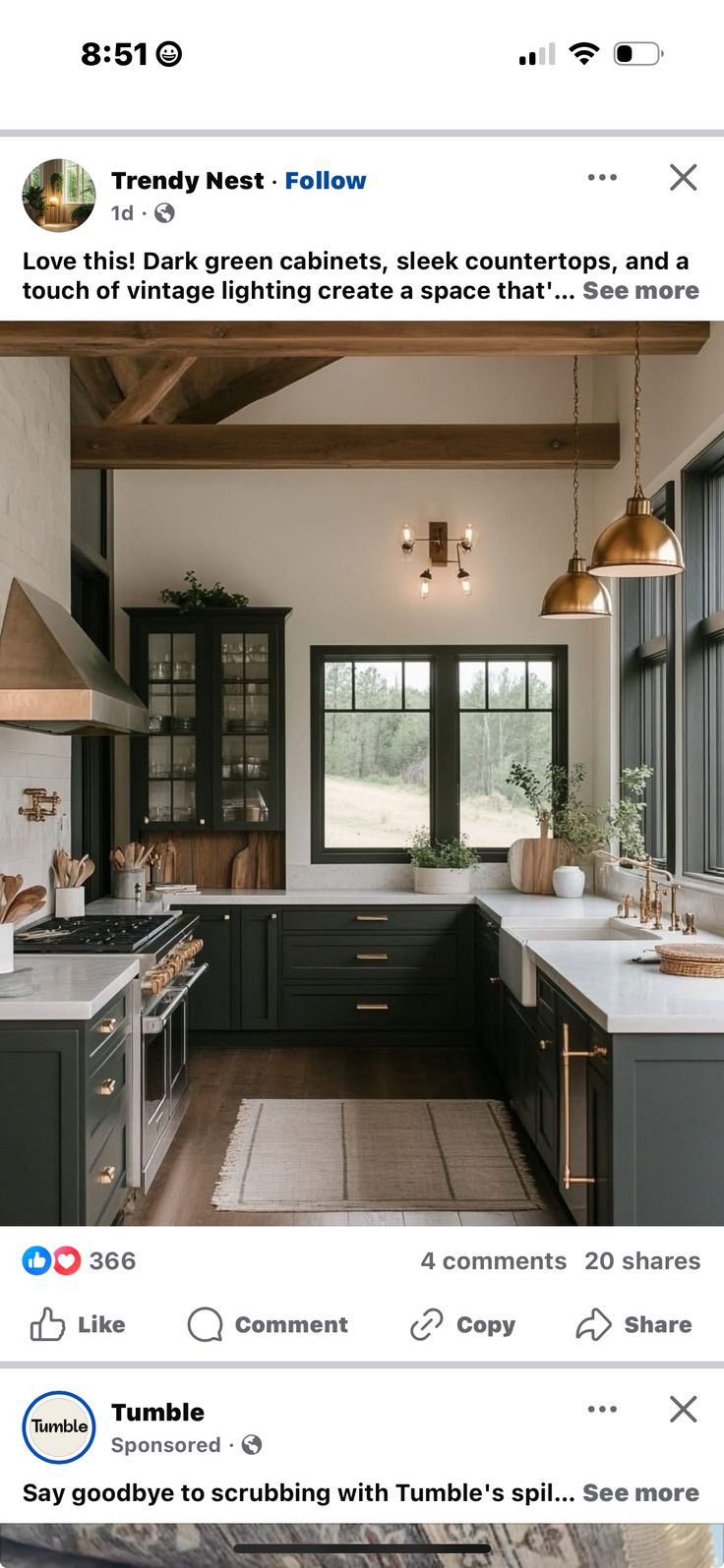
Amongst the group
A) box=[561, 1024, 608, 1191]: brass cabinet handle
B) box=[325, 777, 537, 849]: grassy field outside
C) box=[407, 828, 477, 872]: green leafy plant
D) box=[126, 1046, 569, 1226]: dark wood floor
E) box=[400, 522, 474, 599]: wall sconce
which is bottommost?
box=[126, 1046, 569, 1226]: dark wood floor

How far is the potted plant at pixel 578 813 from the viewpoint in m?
4.82

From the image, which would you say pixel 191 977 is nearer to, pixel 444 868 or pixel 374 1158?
pixel 374 1158

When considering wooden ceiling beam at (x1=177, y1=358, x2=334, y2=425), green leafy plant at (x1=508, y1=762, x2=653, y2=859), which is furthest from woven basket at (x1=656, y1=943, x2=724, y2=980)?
wooden ceiling beam at (x1=177, y1=358, x2=334, y2=425)

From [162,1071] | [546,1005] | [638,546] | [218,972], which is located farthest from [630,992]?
[218,972]

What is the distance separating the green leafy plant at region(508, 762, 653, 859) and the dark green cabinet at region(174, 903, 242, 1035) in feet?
5.30

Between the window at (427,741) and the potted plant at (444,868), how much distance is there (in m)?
0.23

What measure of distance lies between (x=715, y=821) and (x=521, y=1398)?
326 centimetres

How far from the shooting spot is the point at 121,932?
13.0ft

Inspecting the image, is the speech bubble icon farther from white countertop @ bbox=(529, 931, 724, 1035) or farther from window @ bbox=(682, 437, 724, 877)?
window @ bbox=(682, 437, 724, 877)

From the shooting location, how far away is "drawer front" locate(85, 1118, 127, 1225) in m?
2.84

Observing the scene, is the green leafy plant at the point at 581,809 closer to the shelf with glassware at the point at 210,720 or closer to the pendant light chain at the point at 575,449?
the pendant light chain at the point at 575,449

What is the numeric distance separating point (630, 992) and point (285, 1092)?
2426mm

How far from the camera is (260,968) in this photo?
5645 millimetres
